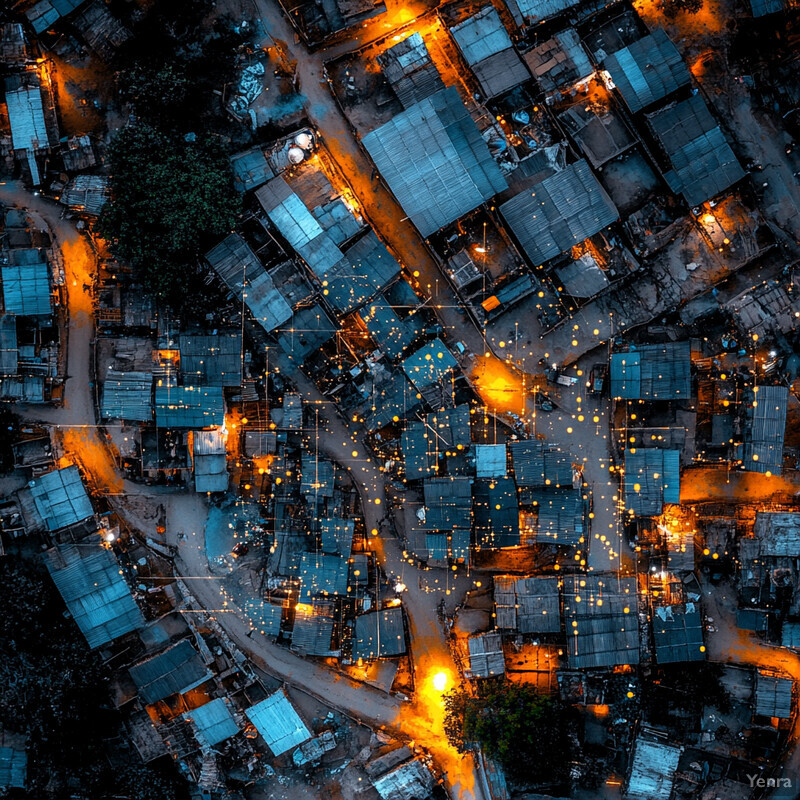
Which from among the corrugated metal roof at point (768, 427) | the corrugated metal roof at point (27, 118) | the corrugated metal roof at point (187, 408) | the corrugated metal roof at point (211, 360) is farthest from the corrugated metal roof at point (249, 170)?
the corrugated metal roof at point (768, 427)

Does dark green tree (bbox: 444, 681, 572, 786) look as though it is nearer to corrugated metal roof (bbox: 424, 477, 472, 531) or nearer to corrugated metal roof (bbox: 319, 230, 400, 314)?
corrugated metal roof (bbox: 424, 477, 472, 531)

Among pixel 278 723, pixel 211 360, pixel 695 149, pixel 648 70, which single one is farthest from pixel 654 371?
pixel 278 723

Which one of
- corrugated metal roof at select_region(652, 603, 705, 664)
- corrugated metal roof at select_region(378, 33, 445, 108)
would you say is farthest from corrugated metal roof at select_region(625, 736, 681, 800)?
corrugated metal roof at select_region(378, 33, 445, 108)

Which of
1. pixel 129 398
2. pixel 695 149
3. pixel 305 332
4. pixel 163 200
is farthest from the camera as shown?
pixel 305 332

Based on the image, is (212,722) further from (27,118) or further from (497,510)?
(27,118)

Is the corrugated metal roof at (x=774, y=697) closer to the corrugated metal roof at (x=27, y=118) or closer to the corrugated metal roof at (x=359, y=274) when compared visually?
the corrugated metal roof at (x=359, y=274)
